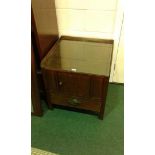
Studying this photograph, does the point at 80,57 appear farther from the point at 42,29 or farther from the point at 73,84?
the point at 42,29

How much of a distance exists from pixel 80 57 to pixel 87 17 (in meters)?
0.36

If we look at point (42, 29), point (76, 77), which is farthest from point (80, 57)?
point (42, 29)

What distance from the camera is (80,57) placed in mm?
1473

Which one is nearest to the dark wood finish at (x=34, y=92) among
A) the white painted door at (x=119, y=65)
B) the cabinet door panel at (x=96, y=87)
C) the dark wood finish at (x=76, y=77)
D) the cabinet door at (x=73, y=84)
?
the dark wood finish at (x=76, y=77)

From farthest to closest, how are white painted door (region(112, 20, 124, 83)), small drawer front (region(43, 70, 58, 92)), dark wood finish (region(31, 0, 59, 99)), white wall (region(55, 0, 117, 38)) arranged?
white painted door (region(112, 20, 124, 83)) → white wall (region(55, 0, 117, 38)) → small drawer front (region(43, 70, 58, 92)) → dark wood finish (region(31, 0, 59, 99))

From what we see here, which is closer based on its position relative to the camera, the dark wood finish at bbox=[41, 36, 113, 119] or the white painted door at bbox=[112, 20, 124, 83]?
the dark wood finish at bbox=[41, 36, 113, 119]

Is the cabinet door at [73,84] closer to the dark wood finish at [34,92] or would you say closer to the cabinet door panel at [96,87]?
the cabinet door panel at [96,87]

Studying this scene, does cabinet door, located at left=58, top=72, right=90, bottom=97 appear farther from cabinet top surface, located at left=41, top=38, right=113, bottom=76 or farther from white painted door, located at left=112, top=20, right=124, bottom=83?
white painted door, located at left=112, top=20, right=124, bottom=83

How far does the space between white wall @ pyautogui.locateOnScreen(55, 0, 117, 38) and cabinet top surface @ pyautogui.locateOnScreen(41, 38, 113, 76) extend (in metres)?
0.09

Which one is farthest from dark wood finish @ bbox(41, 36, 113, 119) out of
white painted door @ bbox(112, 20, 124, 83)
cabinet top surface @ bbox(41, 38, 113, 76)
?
white painted door @ bbox(112, 20, 124, 83)

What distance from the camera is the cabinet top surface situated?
135 centimetres

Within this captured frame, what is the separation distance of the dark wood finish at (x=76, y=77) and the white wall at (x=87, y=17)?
10 cm
